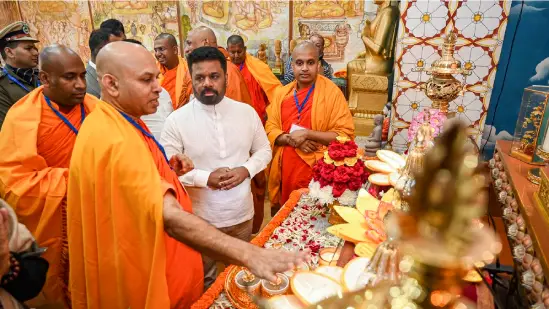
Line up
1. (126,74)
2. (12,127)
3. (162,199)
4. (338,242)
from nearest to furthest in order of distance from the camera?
(162,199) < (126,74) < (338,242) < (12,127)

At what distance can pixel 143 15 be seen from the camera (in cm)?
729

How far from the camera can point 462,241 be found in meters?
0.64

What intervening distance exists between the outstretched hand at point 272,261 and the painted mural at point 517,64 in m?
4.11

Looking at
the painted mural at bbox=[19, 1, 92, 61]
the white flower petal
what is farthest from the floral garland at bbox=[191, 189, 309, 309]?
the painted mural at bbox=[19, 1, 92, 61]

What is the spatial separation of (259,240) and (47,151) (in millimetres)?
1653

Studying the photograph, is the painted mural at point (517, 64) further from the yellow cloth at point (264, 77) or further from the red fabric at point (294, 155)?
the yellow cloth at point (264, 77)

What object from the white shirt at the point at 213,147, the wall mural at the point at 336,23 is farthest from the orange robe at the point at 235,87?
the wall mural at the point at 336,23

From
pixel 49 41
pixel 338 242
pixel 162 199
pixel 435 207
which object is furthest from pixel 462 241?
pixel 49 41

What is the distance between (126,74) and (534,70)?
14.5 ft

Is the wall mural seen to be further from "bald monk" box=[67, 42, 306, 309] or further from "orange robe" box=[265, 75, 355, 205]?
"bald monk" box=[67, 42, 306, 309]

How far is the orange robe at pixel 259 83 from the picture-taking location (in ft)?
15.5

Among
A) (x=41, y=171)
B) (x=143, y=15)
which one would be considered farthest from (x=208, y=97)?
(x=143, y=15)

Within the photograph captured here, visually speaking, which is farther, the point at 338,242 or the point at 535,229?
the point at 338,242

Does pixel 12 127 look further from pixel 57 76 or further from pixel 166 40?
pixel 166 40
